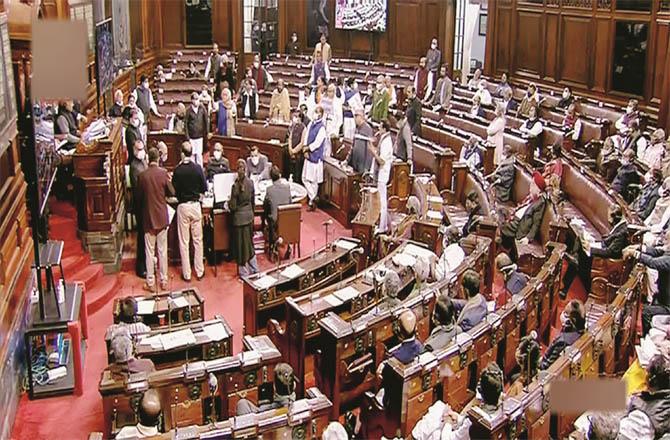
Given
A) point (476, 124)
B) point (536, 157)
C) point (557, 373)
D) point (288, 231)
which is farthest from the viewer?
point (476, 124)

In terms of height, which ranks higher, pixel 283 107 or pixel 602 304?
pixel 283 107

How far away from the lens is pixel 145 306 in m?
7.09

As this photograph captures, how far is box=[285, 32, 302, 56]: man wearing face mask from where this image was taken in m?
22.1

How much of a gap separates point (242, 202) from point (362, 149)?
119 inches

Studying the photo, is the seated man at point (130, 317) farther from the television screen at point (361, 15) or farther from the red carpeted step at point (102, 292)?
the television screen at point (361, 15)

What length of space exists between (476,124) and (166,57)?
1024cm

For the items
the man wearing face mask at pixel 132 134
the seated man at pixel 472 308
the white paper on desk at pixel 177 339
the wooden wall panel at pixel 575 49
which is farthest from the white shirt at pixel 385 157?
the wooden wall panel at pixel 575 49

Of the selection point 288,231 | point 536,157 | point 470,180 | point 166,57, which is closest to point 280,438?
point 288,231

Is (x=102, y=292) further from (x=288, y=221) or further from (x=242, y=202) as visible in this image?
(x=288, y=221)

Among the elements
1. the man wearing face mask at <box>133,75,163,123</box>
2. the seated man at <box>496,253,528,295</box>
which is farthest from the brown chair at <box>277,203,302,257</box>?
the man wearing face mask at <box>133,75,163,123</box>

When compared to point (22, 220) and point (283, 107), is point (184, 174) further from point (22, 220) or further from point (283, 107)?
point (283, 107)

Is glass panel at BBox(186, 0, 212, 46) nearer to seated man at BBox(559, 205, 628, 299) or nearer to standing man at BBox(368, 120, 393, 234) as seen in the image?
standing man at BBox(368, 120, 393, 234)

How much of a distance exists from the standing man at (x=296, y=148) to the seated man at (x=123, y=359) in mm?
7325

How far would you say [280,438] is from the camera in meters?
4.82
